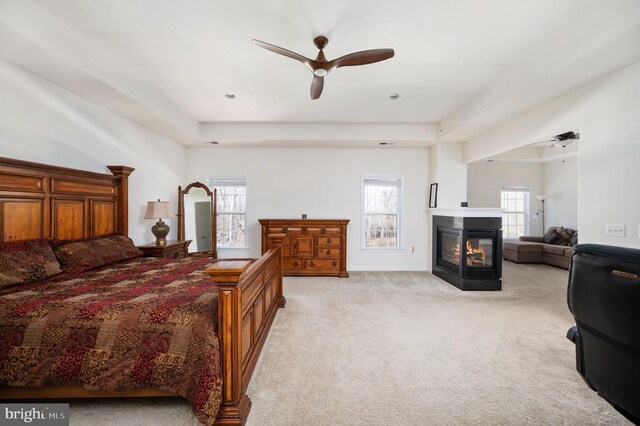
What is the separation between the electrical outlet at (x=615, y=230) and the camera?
2.43m

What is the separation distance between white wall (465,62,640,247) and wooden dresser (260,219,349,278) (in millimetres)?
3299

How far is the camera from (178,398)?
70.8 inches

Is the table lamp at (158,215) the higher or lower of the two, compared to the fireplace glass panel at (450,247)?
higher

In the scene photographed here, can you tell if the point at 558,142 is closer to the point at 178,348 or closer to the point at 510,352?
the point at 510,352

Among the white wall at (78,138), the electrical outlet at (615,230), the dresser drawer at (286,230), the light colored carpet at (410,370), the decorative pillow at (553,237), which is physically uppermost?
the white wall at (78,138)

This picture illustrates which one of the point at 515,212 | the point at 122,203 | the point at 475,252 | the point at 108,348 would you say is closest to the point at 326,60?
the point at 108,348

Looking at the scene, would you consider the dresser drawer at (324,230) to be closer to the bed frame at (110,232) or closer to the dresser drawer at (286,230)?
the dresser drawer at (286,230)

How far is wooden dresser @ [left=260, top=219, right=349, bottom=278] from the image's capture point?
506cm

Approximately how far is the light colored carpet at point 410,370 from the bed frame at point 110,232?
0.19 metres

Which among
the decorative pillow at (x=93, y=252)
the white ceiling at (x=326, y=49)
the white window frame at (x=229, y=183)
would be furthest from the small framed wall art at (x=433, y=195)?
the decorative pillow at (x=93, y=252)

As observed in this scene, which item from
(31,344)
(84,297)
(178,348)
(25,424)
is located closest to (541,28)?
(178,348)

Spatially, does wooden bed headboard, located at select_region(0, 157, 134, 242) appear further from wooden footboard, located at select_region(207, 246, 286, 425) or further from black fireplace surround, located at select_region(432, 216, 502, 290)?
black fireplace surround, located at select_region(432, 216, 502, 290)

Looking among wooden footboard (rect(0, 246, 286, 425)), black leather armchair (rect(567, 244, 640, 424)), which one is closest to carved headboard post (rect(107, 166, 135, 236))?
wooden footboard (rect(0, 246, 286, 425))

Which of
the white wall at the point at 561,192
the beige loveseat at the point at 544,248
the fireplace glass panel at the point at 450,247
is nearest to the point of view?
the fireplace glass panel at the point at 450,247
